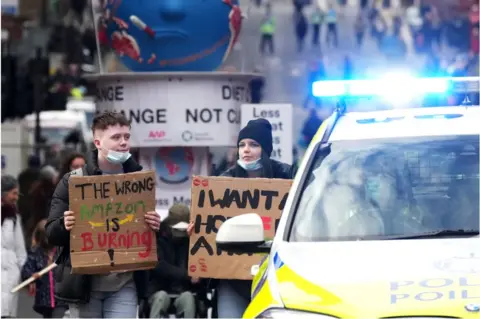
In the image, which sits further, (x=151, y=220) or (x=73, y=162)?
(x=73, y=162)

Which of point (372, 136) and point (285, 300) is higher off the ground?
point (372, 136)

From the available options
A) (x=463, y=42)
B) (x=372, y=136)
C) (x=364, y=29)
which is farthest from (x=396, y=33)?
(x=372, y=136)

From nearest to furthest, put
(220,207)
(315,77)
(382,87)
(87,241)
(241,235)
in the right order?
(241,235), (382,87), (87,241), (220,207), (315,77)

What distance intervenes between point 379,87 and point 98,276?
2.09m

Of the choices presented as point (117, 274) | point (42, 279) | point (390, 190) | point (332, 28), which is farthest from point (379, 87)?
point (332, 28)

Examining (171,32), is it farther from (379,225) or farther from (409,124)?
(379,225)

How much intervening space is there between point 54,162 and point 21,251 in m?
13.4

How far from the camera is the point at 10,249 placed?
11938mm

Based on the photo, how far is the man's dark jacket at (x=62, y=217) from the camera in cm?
849

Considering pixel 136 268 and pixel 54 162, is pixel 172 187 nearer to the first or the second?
pixel 136 268

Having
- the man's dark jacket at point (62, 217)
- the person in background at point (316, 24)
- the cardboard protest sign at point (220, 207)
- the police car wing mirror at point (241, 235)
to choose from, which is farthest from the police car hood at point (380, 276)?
the person in background at point (316, 24)

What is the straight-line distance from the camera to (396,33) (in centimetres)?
5903

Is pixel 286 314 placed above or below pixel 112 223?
below

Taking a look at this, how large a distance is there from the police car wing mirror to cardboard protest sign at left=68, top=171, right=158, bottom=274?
1.78 m
